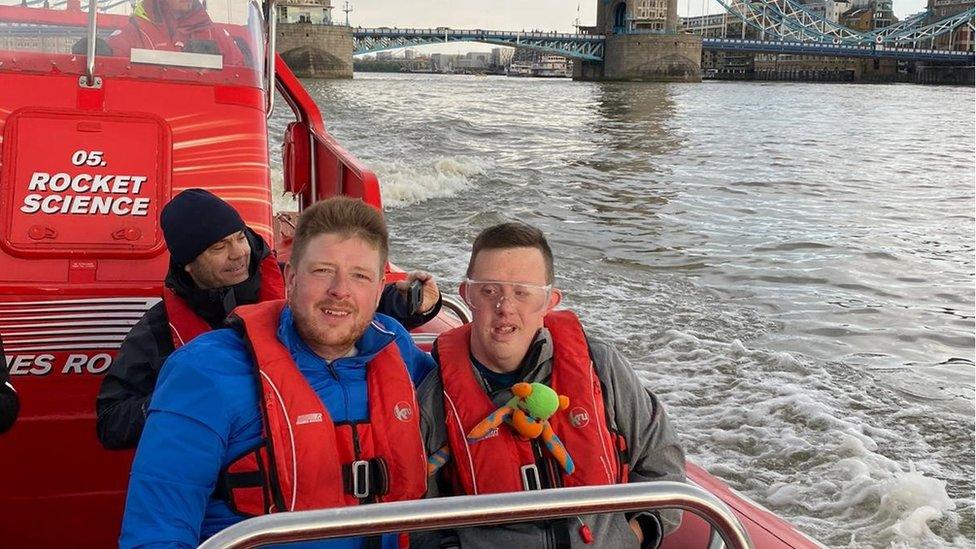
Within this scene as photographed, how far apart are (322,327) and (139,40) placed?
6.05 feet

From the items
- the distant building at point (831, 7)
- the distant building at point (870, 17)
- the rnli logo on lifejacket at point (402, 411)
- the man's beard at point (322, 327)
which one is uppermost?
the distant building at point (831, 7)

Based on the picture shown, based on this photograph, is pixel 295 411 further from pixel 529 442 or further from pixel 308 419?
pixel 529 442

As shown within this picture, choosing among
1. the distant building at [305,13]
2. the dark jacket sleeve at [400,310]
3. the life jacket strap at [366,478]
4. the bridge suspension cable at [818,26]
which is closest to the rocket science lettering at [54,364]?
the dark jacket sleeve at [400,310]

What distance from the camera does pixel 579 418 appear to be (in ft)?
5.90

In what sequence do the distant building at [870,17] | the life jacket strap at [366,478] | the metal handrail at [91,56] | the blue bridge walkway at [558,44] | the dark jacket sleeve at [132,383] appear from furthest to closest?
the distant building at [870,17] < the blue bridge walkway at [558,44] < the metal handrail at [91,56] < the dark jacket sleeve at [132,383] < the life jacket strap at [366,478]

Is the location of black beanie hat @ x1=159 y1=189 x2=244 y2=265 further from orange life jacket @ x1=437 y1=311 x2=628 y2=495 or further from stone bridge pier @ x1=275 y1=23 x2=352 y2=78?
stone bridge pier @ x1=275 y1=23 x2=352 y2=78

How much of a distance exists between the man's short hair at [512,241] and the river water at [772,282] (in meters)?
2.08

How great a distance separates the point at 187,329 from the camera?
2.20 m

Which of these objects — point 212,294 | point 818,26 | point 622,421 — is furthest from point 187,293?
point 818,26

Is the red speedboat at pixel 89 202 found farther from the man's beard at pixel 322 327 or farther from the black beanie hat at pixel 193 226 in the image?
the man's beard at pixel 322 327

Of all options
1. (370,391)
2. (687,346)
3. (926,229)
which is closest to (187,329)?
(370,391)

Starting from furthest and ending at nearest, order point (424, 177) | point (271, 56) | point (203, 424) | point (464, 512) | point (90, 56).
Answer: point (424, 177) → point (271, 56) → point (90, 56) → point (203, 424) → point (464, 512)

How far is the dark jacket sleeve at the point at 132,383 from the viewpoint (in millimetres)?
2029

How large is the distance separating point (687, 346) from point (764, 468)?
170cm
